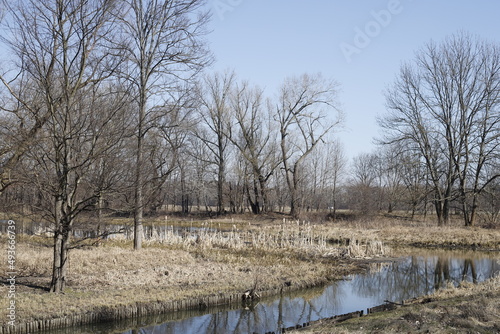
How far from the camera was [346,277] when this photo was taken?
16.1 metres

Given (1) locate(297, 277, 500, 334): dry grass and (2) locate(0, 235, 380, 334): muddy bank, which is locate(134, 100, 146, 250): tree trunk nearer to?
(2) locate(0, 235, 380, 334): muddy bank

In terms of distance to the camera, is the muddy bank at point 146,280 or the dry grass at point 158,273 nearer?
the muddy bank at point 146,280

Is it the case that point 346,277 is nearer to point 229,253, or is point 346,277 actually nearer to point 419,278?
point 419,278

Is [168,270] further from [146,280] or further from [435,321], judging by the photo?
[435,321]

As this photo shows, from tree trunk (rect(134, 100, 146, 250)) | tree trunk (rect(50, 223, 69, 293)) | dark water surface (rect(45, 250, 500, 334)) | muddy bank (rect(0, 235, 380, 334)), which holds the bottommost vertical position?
dark water surface (rect(45, 250, 500, 334))

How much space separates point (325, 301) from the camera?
12789mm

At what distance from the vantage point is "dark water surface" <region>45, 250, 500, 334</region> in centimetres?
999

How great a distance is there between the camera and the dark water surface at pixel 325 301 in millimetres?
9986

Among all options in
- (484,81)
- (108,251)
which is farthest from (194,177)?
(108,251)

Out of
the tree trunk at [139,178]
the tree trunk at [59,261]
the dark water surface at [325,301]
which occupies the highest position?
the tree trunk at [139,178]

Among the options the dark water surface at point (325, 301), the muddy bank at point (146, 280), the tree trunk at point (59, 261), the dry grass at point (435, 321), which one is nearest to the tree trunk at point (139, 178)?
the muddy bank at point (146, 280)

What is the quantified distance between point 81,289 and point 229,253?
319 inches

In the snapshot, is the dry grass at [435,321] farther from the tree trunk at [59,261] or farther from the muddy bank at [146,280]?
the tree trunk at [59,261]

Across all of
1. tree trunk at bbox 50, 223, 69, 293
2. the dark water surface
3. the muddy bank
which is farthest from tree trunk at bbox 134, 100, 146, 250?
the dark water surface
